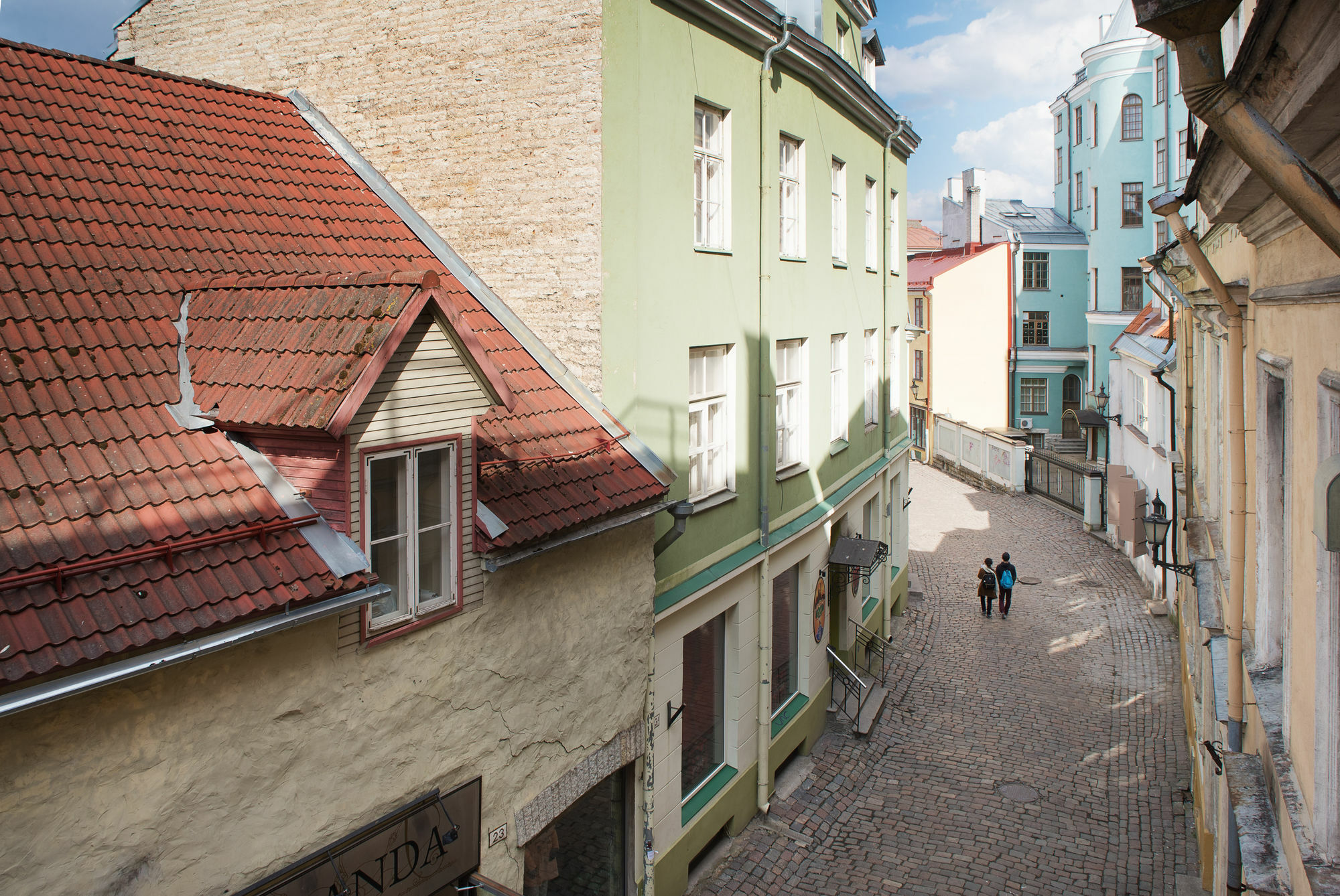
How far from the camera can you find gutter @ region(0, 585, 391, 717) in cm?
447

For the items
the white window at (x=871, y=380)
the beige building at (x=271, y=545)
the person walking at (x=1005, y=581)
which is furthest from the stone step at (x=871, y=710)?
the beige building at (x=271, y=545)

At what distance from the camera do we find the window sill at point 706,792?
11.2 meters

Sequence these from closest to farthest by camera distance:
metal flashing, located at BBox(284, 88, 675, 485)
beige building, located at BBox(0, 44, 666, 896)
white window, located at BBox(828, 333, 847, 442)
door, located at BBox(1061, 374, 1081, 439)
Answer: beige building, located at BBox(0, 44, 666, 896)
metal flashing, located at BBox(284, 88, 675, 485)
white window, located at BBox(828, 333, 847, 442)
door, located at BBox(1061, 374, 1081, 439)

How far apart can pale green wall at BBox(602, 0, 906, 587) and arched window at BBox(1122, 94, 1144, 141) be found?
29.6 metres

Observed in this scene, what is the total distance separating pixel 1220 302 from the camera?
23.9 feet

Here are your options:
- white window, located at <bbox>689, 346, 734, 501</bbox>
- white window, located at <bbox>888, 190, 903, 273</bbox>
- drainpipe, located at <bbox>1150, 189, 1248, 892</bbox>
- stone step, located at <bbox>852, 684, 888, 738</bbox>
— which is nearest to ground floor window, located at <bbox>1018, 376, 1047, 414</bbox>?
white window, located at <bbox>888, 190, 903, 273</bbox>

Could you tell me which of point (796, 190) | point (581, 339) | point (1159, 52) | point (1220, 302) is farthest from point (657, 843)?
point (1159, 52)

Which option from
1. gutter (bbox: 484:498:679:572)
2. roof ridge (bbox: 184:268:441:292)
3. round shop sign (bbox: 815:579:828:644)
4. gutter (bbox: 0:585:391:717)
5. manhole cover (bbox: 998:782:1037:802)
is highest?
roof ridge (bbox: 184:268:441:292)

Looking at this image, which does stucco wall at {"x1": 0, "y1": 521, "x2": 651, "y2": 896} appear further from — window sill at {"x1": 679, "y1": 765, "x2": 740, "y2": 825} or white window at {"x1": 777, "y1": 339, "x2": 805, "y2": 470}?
white window at {"x1": 777, "y1": 339, "x2": 805, "y2": 470}

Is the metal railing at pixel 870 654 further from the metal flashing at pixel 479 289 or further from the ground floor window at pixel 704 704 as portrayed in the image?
the metal flashing at pixel 479 289

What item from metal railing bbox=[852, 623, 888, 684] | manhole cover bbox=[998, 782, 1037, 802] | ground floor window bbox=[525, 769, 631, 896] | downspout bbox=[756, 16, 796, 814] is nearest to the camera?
ground floor window bbox=[525, 769, 631, 896]

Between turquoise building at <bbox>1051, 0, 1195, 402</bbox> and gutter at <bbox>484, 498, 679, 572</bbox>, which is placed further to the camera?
turquoise building at <bbox>1051, 0, 1195, 402</bbox>

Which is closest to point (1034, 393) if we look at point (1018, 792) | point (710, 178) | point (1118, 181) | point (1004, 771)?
point (1118, 181)

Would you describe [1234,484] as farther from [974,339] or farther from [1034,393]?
[1034,393]
